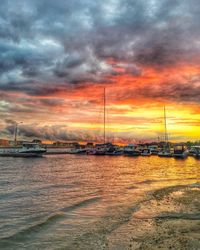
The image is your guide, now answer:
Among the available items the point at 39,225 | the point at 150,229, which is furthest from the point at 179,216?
the point at 39,225

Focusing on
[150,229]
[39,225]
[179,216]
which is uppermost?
[179,216]

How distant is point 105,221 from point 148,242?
16.4 ft

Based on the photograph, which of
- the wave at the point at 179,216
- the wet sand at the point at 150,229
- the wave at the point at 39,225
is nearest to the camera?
the wet sand at the point at 150,229

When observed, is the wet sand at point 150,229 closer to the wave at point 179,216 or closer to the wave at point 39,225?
the wave at point 179,216

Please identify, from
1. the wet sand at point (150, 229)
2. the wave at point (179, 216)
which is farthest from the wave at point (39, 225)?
the wave at point (179, 216)

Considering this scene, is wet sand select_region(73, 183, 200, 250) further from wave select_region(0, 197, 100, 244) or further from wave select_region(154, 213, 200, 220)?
wave select_region(0, 197, 100, 244)

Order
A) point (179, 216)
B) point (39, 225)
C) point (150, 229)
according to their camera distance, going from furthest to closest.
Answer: point (179, 216)
point (39, 225)
point (150, 229)

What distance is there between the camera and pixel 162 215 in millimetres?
18844

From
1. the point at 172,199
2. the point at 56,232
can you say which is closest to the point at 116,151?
the point at 172,199

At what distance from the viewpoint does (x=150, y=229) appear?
1569 centimetres

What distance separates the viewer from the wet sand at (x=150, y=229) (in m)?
13.1

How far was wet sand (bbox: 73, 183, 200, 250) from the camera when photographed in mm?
13086

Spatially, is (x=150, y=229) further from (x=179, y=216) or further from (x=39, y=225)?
(x=39, y=225)

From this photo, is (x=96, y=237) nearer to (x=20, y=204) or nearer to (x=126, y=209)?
(x=126, y=209)
